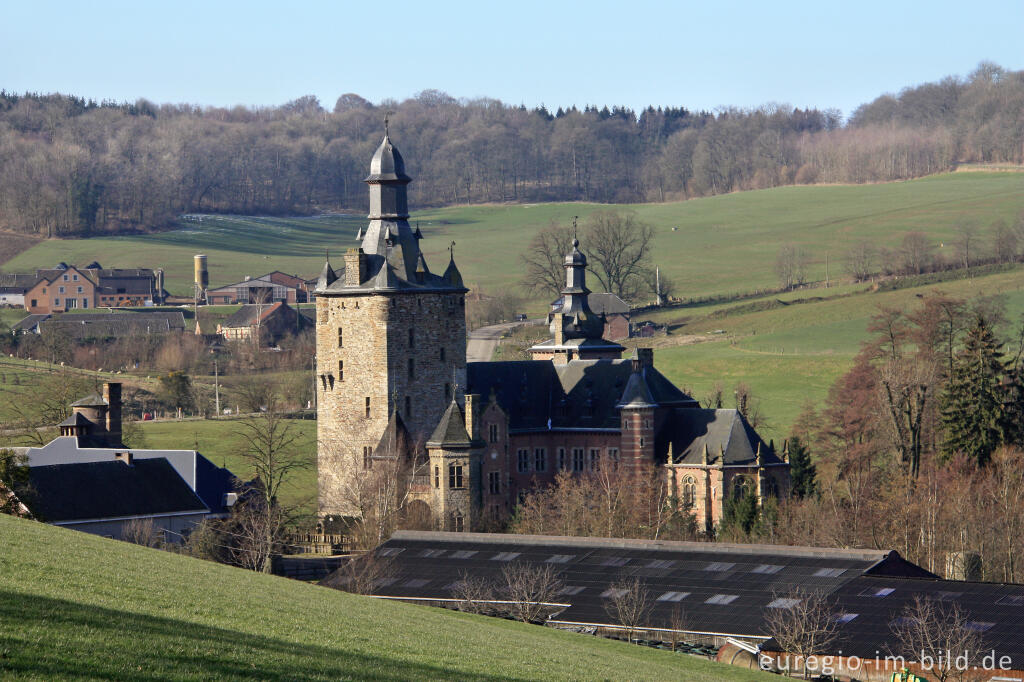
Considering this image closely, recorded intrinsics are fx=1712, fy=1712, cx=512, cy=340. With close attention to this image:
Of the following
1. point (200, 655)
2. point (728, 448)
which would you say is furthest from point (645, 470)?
point (200, 655)

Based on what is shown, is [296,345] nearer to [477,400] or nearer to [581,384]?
[581,384]

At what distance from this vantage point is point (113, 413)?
84.8m

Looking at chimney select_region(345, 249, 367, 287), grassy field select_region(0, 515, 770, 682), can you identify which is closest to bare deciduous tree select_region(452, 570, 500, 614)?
grassy field select_region(0, 515, 770, 682)

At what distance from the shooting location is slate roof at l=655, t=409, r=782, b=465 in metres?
82.3

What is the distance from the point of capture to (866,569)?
51406 millimetres

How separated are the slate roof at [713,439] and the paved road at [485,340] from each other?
30.0 m

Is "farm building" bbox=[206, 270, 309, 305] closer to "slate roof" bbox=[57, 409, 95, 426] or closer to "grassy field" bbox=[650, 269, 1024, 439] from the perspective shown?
"grassy field" bbox=[650, 269, 1024, 439]

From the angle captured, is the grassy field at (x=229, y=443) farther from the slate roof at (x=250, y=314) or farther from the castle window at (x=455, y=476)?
the slate roof at (x=250, y=314)

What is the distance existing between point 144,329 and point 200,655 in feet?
371

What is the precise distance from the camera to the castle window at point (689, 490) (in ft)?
270

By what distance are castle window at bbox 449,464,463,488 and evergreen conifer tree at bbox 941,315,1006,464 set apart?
77.3 ft

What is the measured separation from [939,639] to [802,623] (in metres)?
3.78

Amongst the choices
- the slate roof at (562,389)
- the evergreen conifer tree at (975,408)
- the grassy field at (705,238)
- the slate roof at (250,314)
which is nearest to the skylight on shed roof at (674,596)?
the evergreen conifer tree at (975,408)

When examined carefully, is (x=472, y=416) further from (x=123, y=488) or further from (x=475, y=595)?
(x=475, y=595)
